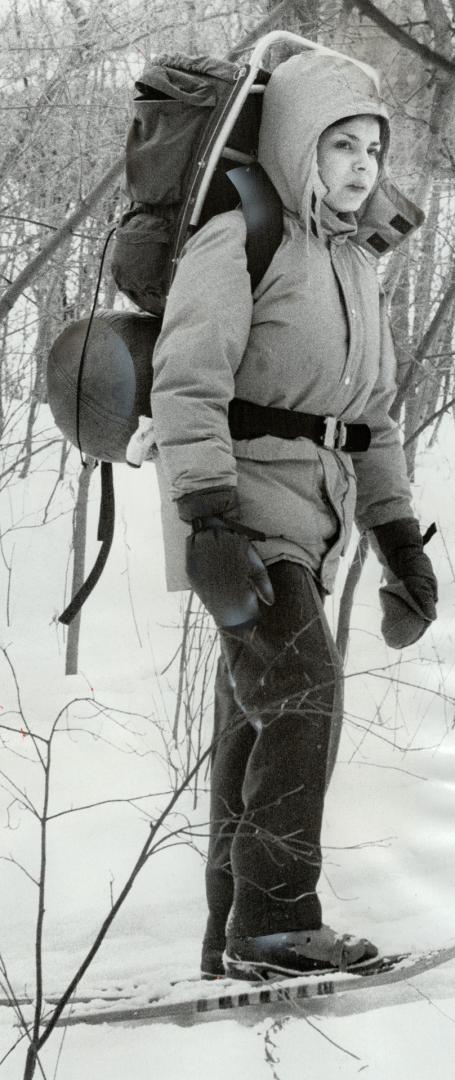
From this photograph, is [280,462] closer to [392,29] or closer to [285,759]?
[285,759]

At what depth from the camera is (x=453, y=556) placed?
7.81m

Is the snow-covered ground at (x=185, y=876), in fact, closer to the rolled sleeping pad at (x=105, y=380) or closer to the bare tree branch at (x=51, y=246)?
the rolled sleeping pad at (x=105, y=380)

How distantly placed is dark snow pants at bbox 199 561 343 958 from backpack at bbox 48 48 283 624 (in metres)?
0.41

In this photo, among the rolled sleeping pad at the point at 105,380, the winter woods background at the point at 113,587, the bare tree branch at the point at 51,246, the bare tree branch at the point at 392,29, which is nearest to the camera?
the bare tree branch at the point at 392,29

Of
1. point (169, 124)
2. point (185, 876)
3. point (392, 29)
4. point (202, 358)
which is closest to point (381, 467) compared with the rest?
point (202, 358)

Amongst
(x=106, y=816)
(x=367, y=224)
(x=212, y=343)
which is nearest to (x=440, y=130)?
(x=367, y=224)

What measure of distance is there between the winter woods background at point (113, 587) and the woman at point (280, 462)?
15 centimetres

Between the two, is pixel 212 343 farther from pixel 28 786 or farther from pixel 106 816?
pixel 28 786

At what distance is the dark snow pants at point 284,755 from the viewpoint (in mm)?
2016

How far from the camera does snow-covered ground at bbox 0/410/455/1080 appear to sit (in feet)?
6.35

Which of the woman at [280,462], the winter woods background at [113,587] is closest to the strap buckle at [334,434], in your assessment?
the woman at [280,462]

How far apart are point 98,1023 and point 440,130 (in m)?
3.17

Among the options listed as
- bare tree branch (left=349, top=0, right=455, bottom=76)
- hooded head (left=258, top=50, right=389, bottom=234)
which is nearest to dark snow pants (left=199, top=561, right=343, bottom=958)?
hooded head (left=258, top=50, right=389, bottom=234)

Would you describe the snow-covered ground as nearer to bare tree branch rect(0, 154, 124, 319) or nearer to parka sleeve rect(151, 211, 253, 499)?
parka sleeve rect(151, 211, 253, 499)
